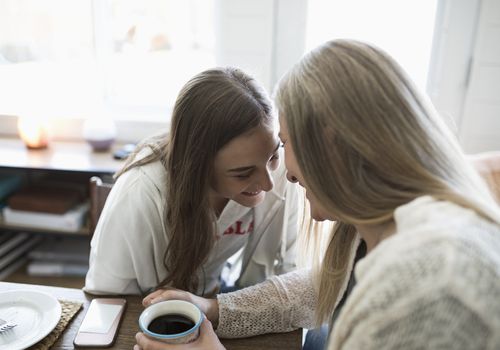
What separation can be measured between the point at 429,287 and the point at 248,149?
669mm

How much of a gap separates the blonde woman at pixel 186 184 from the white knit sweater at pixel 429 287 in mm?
551

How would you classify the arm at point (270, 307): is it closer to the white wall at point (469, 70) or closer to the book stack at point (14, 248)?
the white wall at point (469, 70)

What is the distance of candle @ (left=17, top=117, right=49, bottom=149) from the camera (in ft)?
7.01

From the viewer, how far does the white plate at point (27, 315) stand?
77cm

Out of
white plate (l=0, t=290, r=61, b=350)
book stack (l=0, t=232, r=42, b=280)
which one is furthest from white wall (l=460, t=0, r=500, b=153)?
book stack (l=0, t=232, r=42, b=280)

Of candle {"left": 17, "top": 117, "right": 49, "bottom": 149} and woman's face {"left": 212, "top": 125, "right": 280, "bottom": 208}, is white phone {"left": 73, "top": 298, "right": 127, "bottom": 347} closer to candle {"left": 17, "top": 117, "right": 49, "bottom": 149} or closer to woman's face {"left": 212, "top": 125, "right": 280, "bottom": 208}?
woman's face {"left": 212, "top": 125, "right": 280, "bottom": 208}

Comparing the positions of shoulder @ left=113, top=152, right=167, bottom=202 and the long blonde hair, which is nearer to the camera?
the long blonde hair

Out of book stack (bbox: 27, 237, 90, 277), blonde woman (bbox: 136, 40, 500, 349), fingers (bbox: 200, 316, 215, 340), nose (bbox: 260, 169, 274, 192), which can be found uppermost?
blonde woman (bbox: 136, 40, 500, 349)

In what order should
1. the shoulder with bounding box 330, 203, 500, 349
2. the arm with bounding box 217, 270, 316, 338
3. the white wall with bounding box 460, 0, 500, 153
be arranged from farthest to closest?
the white wall with bounding box 460, 0, 500, 153, the arm with bounding box 217, 270, 316, 338, the shoulder with bounding box 330, 203, 500, 349

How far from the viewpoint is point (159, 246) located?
45.1 inches

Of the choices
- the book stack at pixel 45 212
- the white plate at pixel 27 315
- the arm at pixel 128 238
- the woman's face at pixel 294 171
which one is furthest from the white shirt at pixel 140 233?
the book stack at pixel 45 212

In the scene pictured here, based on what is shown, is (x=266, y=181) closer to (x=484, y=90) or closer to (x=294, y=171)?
(x=294, y=171)

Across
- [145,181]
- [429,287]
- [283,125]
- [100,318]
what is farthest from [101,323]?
[429,287]

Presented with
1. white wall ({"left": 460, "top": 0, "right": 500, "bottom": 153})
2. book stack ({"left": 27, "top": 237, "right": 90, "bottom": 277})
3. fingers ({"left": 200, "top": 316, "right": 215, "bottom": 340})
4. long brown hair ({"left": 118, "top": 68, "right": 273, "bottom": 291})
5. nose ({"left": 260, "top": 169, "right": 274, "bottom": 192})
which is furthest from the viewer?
book stack ({"left": 27, "top": 237, "right": 90, "bottom": 277})
